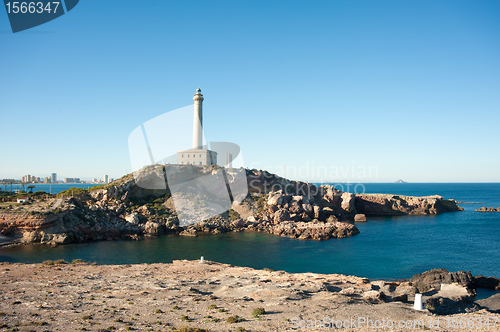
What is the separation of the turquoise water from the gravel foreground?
9084 mm

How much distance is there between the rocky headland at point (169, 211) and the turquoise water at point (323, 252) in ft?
11.7

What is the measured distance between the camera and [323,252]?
37.9m

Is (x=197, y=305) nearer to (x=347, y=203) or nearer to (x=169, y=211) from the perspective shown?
(x=169, y=211)

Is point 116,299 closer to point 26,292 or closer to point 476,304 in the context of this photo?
point 26,292

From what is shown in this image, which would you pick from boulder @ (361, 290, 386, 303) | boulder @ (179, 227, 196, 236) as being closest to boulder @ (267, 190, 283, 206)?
boulder @ (179, 227, 196, 236)

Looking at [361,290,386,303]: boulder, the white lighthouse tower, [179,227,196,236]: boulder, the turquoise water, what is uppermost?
the white lighthouse tower

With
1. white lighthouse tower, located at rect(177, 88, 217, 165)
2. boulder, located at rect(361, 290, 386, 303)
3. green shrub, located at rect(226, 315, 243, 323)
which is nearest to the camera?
green shrub, located at rect(226, 315, 243, 323)

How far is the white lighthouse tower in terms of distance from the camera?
6775 cm

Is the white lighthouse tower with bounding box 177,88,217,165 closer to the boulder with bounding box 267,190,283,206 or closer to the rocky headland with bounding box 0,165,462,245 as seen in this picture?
the rocky headland with bounding box 0,165,462,245

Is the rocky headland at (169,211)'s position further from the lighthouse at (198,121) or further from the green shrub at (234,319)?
the green shrub at (234,319)

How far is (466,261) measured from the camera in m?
33.8

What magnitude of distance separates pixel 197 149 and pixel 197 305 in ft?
180

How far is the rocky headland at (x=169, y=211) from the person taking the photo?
137 feet

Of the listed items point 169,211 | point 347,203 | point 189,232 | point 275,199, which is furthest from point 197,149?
point 347,203
